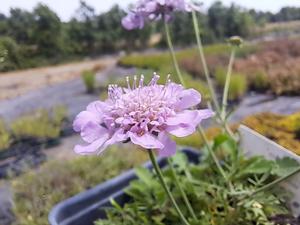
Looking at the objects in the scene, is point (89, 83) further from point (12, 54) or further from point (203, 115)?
point (203, 115)

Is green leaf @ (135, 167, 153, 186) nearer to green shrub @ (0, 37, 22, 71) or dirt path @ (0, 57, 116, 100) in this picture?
green shrub @ (0, 37, 22, 71)

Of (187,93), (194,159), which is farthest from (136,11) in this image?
(194,159)

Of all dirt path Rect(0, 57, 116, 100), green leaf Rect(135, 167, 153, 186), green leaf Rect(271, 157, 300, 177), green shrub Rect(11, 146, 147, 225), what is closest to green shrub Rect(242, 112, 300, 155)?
green leaf Rect(271, 157, 300, 177)

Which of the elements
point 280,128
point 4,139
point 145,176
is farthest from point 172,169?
point 4,139

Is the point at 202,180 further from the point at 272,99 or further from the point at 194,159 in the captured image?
the point at 272,99

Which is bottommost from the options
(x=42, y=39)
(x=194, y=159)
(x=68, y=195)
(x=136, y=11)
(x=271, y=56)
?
(x=271, y=56)

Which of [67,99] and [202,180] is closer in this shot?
[202,180]
